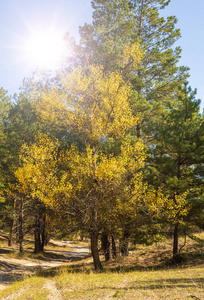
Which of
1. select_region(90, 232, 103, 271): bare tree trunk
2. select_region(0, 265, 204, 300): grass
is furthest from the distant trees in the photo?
select_region(0, 265, 204, 300): grass

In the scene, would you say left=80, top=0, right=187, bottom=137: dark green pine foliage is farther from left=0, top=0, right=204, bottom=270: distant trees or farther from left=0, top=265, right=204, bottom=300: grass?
left=0, top=265, right=204, bottom=300: grass

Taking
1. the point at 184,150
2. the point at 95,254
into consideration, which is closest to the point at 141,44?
the point at 184,150

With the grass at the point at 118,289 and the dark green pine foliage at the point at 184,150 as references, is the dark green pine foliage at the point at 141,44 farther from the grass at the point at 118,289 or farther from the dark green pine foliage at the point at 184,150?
the grass at the point at 118,289

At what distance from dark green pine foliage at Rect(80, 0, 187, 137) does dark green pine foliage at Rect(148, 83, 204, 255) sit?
225 cm

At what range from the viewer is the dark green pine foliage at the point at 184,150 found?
10.4 metres

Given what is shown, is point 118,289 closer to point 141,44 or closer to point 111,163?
point 111,163

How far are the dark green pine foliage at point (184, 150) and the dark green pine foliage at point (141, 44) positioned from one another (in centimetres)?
225

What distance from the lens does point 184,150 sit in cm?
1036

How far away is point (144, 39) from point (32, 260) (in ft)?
68.8

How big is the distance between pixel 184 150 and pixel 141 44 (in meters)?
9.81

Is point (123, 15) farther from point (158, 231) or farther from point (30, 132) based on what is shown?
point (158, 231)

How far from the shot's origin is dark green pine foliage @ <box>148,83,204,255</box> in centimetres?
1042

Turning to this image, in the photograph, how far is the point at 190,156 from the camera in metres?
10.8

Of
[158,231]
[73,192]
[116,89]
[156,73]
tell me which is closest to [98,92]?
[116,89]
